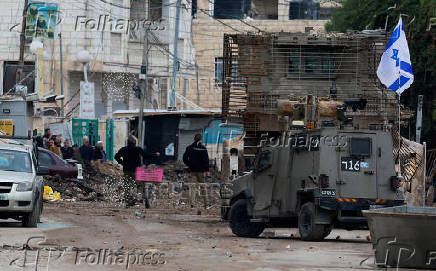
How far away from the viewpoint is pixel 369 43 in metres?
25.8

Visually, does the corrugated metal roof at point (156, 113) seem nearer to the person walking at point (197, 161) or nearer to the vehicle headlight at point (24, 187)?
the person walking at point (197, 161)

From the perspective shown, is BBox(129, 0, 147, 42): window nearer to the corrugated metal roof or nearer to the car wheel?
the corrugated metal roof

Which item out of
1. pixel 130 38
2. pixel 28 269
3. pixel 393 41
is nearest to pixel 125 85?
pixel 130 38

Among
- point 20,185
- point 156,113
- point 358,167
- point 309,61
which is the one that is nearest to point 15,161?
point 20,185

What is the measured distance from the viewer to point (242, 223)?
20.5 meters

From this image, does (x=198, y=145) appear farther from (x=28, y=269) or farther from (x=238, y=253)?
(x=28, y=269)

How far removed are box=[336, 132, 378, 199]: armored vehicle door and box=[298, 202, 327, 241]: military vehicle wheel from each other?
0.60 m

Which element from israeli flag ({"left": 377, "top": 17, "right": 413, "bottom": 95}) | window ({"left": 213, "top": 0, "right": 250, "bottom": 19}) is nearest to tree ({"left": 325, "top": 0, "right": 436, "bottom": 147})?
israeli flag ({"left": 377, "top": 17, "right": 413, "bottom": 95})

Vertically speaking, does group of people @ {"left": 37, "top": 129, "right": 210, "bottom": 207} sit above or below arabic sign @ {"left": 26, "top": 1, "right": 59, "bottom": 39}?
below

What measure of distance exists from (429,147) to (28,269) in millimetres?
30465

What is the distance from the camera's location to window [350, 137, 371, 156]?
1873 cm

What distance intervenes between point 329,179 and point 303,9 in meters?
63.3

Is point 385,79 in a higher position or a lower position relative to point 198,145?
higher

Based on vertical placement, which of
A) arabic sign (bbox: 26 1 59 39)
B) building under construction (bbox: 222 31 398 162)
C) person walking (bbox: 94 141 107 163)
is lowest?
person walking (bbox: 94 141 107 163)
